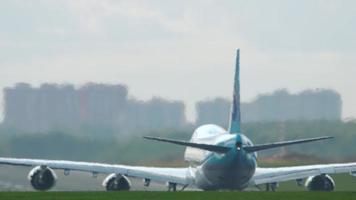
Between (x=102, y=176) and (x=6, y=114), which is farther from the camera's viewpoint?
(x=102, y=176)

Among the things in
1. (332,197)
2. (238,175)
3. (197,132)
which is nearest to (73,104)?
(197,132)

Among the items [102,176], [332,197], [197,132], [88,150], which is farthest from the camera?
[102,176]

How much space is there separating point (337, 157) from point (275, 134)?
4885 millimetres

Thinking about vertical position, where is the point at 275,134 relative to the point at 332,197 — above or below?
above

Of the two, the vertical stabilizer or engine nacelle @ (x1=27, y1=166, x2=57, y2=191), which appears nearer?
the vertical stabilizer

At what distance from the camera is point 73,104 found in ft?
258

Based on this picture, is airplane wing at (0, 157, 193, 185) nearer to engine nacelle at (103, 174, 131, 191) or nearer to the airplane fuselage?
engine nacelle at (103, 174, 131, 191)

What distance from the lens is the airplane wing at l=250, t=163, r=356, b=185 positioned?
205 ft

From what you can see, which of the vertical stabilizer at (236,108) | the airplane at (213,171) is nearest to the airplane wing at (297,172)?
the airplane at (213,171)

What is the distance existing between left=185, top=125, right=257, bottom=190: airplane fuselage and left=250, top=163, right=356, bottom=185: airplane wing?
2.13 metres

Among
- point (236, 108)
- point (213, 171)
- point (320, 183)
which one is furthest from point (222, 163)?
point (320, 183)

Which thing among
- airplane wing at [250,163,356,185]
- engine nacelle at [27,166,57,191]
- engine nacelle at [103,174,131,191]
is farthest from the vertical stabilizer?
engine nacelle at [27,166,57,191]

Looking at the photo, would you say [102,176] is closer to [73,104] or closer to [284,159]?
[73,104]

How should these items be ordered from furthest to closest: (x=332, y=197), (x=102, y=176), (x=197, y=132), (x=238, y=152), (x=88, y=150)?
(x=102, y=176)
(x=88, y=150)
(x=197, y=132)
(x=238, y=152)
(x=332, y=197)
